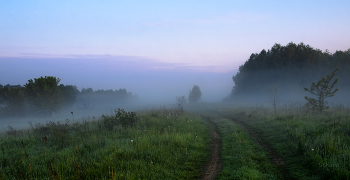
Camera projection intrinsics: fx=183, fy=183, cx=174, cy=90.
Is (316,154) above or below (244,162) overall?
above

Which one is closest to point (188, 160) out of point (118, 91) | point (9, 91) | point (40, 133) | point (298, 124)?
point (298, 124)

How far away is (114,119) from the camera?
1455 centimetres

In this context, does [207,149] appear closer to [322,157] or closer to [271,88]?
[322,157]

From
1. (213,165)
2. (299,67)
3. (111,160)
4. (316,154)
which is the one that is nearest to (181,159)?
(213,165)

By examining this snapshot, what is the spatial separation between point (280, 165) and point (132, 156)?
5.58 meters

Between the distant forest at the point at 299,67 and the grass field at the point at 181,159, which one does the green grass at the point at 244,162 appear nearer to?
the grass field at the point at 181,159

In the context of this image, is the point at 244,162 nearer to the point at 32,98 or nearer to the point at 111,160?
the point at 111,160

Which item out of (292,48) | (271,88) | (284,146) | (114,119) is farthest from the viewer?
(292,48)

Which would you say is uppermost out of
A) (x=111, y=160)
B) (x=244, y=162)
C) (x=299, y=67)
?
(x=299, y=67)

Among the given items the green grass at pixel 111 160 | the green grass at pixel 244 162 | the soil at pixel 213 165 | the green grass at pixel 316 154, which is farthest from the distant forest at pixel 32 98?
the green grass at pixel 316 154

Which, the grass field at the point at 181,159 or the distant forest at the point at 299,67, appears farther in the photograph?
the distant forest at the point at 299,67

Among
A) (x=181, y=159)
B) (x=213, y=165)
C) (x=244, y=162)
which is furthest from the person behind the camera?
(x=181, y=159)

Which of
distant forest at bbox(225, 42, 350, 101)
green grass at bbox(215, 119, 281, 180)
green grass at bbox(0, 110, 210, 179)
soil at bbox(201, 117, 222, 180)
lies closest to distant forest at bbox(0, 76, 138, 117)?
green grass at bbox(0, 110, 210, 179)

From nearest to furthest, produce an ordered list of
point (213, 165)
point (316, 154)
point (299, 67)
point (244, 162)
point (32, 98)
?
point (316, 154) → point (244, 162) → point (213, 165) → point (32, 98) → point (299, 67)
